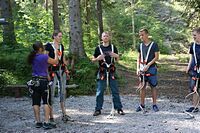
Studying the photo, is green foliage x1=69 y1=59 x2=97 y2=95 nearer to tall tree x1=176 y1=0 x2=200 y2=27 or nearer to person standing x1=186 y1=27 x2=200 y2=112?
person standing x1=186 y1=27 x2=200 y2=112

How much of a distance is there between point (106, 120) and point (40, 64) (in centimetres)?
200

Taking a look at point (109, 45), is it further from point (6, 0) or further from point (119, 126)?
point (6, 0)

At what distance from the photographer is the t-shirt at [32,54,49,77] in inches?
284

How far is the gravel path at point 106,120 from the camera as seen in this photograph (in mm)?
7070

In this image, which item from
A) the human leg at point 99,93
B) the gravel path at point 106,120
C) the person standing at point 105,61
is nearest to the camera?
the gravel path at point 106,120

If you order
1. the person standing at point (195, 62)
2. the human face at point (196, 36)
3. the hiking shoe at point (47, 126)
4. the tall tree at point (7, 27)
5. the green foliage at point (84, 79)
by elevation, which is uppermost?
the tall tree at point (7, 27)

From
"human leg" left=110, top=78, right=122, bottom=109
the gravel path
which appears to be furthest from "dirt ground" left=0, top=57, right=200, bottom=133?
"human leg" left=110, top=78, right=122, bottom=109

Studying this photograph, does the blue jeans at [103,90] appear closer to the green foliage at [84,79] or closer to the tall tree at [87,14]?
the green foliage at [84,79]

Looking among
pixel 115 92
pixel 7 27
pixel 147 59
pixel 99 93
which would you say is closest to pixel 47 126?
pixel 99 93

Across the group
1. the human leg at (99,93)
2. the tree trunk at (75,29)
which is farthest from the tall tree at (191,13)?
the human leg at (99,93)

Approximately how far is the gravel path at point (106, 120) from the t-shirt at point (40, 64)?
1.18 metres

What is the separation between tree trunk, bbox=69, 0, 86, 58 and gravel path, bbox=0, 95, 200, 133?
3703 millimetres

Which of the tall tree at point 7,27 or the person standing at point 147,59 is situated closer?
the person standing at point 147,59

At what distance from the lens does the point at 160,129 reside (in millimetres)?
6930
